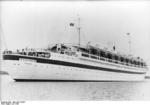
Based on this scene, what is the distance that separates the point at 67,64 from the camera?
1025cm

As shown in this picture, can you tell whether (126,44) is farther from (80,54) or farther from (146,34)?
(80,54)

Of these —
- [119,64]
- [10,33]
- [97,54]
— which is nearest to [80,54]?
[97,54]

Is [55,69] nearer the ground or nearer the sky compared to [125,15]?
nearer the ground

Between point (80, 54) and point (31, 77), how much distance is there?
2.72 metres

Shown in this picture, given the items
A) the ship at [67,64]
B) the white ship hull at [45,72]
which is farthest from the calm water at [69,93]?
the white ship hull at [45,72]

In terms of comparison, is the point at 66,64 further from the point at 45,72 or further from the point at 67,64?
the point at 45,72

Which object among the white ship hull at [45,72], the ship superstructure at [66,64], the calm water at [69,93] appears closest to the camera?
the calm water at [69,93]

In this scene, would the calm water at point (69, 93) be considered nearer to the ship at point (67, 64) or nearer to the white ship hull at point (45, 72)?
the ship at point (67, 64)

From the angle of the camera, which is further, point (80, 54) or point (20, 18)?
point (80, 54)

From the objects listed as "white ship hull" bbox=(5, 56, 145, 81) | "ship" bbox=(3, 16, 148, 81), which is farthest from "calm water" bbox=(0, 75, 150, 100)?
"white ship hull" bbox=(5, 56, 145, 81)

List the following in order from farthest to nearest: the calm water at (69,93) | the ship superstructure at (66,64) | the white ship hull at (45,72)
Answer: the ship superstructure at (66,64) → the white ship hull at (45,72) → the calm water at (69,93)

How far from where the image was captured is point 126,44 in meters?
5.66

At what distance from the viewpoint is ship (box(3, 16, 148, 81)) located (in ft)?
30.9

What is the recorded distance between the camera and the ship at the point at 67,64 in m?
9.43
